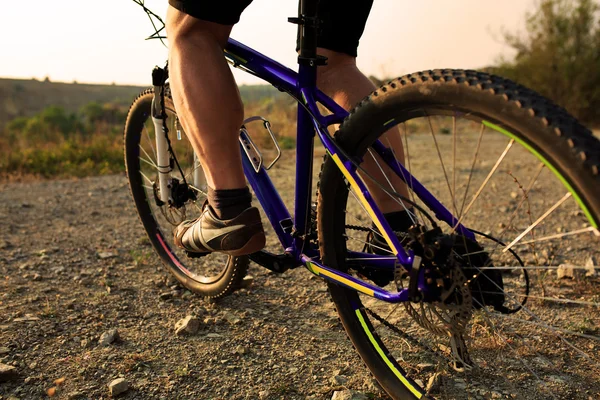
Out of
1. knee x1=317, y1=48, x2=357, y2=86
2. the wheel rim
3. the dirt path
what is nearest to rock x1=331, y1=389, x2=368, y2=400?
the dirt path

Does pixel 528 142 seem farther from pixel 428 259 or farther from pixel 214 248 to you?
pixel 214 248

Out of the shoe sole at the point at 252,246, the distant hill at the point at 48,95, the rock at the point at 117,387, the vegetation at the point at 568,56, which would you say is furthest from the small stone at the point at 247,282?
the distant hill at the point at 48,95

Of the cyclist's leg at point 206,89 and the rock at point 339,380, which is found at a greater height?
the cyclist's leg at point 206,89

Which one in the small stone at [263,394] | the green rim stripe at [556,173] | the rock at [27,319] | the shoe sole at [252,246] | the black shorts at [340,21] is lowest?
the rock at [27,319]

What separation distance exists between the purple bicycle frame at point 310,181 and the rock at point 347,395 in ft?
1.28

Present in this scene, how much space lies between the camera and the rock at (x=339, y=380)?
1748 mm

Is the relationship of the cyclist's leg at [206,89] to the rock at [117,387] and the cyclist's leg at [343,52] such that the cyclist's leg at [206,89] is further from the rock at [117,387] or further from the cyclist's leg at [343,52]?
the rock at [117,387]

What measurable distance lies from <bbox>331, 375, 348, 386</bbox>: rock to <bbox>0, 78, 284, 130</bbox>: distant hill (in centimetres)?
4407

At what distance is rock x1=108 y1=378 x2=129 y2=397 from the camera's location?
169cm

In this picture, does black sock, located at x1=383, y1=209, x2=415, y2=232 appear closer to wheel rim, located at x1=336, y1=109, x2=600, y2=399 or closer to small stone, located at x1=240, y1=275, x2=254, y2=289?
wheel rim, located at x1=336, y1=109, x2=600, y2=399

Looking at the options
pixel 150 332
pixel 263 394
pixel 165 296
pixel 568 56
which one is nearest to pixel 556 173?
pixel 263 394

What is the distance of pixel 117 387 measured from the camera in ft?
5.57

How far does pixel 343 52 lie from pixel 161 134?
1018mm

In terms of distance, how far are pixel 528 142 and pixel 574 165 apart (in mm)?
106
